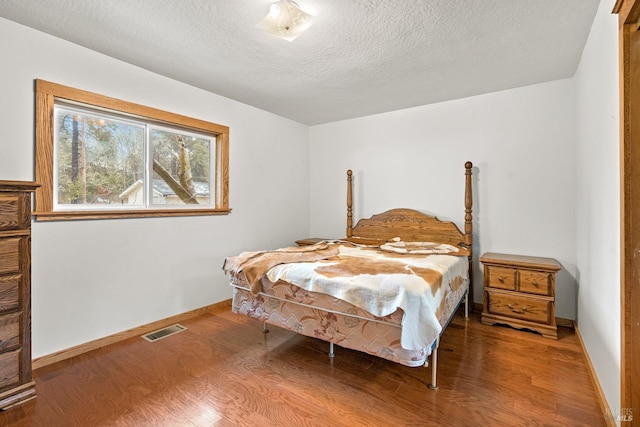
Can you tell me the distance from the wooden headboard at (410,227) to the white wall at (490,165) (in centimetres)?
14

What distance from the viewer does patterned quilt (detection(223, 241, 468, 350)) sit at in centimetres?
173

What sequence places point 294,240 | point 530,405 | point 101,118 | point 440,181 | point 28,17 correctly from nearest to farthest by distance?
point 530,405 → point 28,17 → point 101,118 → point 440,181 → point 294,240

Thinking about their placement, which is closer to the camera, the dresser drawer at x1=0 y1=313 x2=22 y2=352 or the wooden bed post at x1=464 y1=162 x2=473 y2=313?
the dresser drawer at x1=0 y1=313 x2=22 y2=352

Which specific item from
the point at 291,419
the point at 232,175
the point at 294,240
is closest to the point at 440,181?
the point at 294,240

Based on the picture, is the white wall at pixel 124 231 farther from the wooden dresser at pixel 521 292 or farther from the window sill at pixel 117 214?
the wooden dresser at pixel 521 292

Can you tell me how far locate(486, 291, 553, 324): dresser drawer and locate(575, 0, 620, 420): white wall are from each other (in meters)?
0.25

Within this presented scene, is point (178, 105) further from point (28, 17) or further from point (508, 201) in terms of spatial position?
point (508, 201)

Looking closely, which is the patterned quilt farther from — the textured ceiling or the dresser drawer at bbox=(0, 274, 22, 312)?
the textured ceiling

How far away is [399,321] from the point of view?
1774 mm

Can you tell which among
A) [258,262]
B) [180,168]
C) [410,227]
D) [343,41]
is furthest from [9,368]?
→ [410,227]

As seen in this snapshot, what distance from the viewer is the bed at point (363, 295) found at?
69.1 inches

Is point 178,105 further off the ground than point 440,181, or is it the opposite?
point 178,105

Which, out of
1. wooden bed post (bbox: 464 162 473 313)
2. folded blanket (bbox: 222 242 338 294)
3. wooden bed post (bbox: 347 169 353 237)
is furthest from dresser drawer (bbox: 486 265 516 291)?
wooden bed post (bbox: 347 169 353 237)

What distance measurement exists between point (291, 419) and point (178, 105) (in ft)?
9.55
